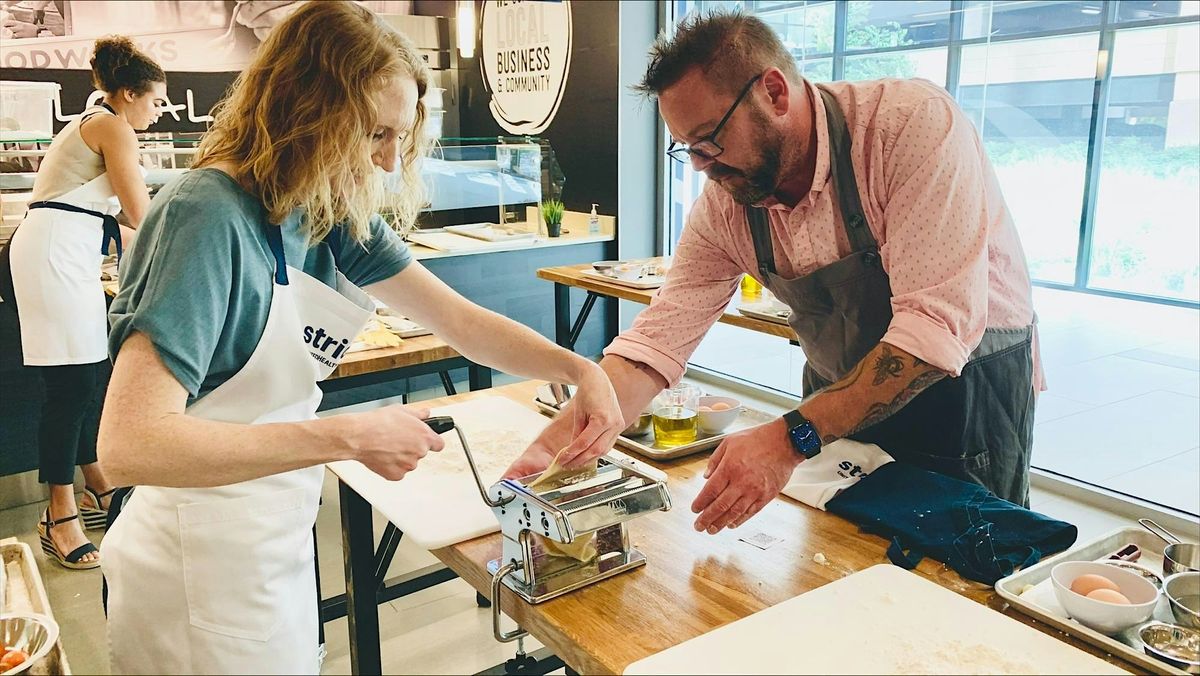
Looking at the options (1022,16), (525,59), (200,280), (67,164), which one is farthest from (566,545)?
(525,59)

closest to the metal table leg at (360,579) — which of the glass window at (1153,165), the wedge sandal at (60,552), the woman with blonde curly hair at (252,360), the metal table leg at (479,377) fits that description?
the woman with blonde curly hair at (252,360)

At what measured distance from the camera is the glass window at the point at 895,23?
4020 mm

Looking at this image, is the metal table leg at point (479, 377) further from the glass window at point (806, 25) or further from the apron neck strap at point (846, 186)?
the glass window at point (806, 25)

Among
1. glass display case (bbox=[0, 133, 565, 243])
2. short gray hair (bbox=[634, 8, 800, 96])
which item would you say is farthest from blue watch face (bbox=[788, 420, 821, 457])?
glass display case (bbox=[0, 133, 565, 243])

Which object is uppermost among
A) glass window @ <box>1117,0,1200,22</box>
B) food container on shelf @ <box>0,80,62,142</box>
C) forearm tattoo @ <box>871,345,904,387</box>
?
glass window @ <box>1117,0,1200,22</box>

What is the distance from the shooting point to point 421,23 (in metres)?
6.40

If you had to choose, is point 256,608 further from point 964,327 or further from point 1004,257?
point 1004,257

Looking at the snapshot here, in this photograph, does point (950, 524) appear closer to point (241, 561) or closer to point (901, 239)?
point (901, 239)

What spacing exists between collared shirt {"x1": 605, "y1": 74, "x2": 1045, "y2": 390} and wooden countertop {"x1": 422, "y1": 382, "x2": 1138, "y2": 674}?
32cm

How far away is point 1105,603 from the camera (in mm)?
1094

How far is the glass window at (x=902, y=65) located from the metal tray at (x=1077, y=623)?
3.00 metres

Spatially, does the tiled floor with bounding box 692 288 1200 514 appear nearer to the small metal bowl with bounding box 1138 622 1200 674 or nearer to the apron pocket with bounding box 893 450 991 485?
the apron pocket with bounding box 893 450 991 485

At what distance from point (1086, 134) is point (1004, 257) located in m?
2.34

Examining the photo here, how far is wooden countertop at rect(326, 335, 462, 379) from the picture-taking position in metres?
2.50
